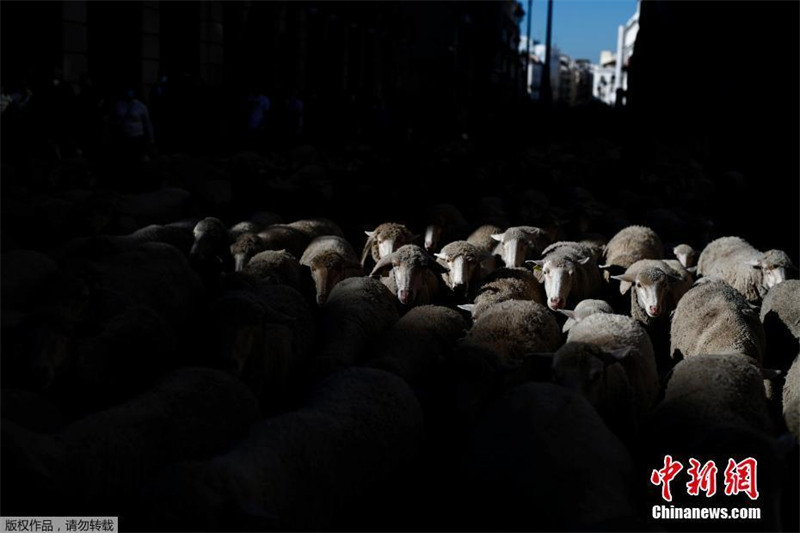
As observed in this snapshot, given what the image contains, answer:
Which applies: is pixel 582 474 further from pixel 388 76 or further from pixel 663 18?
pixel 388 76

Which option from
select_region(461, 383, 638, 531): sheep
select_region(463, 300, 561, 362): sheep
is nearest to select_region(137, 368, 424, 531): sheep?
select_region(461, 383, 638, 531): sheep

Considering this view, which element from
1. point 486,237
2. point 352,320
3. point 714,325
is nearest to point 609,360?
point 714,325

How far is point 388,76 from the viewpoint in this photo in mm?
47250

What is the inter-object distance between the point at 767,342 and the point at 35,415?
5.24 metres

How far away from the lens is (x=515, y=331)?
5.74 metres

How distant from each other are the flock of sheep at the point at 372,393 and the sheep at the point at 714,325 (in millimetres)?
21

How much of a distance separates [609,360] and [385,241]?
396cm

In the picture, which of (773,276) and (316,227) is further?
(316,227)

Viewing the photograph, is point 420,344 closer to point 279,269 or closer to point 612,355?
point 612,355

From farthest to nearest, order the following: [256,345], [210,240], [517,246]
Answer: [517,246]
[210,240]
[256,345]

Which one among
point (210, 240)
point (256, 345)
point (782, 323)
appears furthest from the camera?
point (210, 240)

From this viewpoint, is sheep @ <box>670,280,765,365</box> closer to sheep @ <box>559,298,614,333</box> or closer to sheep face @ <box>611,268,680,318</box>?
sheep face @ <box>611,268,680,318</box>

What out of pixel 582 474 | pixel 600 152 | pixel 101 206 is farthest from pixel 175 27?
pixel 582 474

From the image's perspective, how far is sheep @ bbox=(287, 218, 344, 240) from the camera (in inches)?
361
